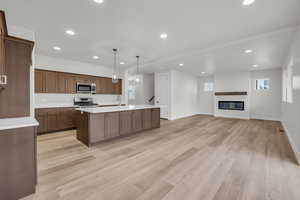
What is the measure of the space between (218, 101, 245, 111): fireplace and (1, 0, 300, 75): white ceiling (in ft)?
12.6

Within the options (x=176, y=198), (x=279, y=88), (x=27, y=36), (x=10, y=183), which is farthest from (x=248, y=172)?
(x=279, y=88)

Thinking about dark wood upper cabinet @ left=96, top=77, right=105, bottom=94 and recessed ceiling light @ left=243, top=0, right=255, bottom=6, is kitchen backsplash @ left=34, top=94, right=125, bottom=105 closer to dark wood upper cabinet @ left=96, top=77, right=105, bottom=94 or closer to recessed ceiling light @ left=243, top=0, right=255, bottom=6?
dark wood upper cabinet @ left=96, top=77, right=105, bottom=94

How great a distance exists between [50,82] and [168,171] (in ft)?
15.9

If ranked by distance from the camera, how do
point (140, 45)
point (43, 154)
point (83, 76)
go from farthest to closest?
point (83, 76) < point (140, 45) < point (43, 154)

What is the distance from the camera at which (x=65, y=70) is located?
15.9 ft

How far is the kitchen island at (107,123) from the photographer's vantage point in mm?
3117

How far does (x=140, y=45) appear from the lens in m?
3.60

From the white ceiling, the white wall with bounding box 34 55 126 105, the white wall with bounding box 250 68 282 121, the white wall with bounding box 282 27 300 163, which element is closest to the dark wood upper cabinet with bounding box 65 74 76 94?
the white wall with bounding box 34 55 126 105

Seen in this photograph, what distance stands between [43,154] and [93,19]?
297 centimetres

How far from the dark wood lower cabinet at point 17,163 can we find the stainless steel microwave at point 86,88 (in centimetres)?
380

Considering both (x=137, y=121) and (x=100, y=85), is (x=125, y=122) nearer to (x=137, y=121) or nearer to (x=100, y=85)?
(x=137, y=121)

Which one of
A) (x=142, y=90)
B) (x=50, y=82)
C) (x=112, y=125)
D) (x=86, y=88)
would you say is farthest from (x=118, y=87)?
A: (x=112, y=125)

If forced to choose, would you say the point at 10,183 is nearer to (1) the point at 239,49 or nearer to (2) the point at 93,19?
(2) the point at 93,19

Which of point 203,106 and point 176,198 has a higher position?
point 203,106
